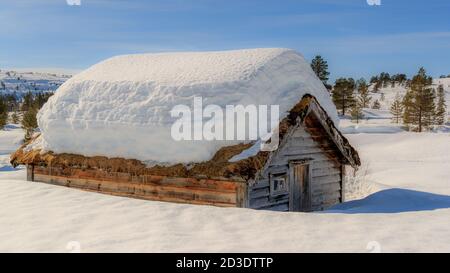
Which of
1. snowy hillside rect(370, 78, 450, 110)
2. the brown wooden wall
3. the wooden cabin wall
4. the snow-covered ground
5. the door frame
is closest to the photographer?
the snow-covered ground

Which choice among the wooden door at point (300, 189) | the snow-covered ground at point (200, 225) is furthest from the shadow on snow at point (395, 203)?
the wooden door at point (300, 189)

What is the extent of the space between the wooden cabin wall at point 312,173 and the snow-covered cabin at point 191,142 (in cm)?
3

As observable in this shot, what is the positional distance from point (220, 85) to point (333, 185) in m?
4.87

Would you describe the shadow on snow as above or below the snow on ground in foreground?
below

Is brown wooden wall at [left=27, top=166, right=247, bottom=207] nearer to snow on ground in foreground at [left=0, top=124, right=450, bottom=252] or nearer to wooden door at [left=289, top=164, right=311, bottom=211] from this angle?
snow on ground in foreground at [left=0, top=124, right=450, bottom=252]

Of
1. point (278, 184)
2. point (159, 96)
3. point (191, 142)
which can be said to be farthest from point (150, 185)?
point (278, 184)

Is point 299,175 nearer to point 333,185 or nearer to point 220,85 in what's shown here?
point 333,185

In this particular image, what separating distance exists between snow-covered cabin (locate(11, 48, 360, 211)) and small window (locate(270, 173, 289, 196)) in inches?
0.9

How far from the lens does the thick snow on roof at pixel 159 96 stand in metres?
11.0

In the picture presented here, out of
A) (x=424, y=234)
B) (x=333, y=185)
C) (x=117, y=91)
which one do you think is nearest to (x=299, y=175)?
(x=333, y=185)

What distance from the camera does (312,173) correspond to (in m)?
12.7

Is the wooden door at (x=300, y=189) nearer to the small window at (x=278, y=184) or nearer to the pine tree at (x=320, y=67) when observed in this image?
the small window at (x=278, y=184)

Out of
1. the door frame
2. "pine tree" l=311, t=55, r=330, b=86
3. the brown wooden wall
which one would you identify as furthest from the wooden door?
"pine tree" l=311, t=55, r=330, b=86

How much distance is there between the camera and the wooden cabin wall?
424 inches
